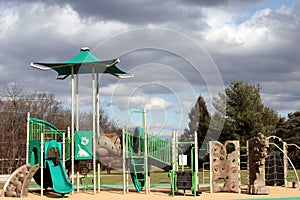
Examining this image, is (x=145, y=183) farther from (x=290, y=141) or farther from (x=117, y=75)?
(x=290, y=141)

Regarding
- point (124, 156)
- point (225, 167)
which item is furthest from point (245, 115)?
point (124, 156)

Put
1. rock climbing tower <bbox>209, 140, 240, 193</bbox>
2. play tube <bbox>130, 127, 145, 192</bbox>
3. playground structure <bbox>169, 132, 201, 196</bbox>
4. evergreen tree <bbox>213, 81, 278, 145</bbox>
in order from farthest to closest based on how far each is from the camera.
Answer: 1. evergreen tree <bbox>213, 81, 278, 145</bbox>
2. rock climbing tower <bbox>209, 140, 240, 193</bbox>
3. play tube <bbox>130, 127, 145, 192</bbox>
4. playground structure <bbox>169, 132, 201, 196</bbox>

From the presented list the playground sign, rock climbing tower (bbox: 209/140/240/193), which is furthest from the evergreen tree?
the playground sign

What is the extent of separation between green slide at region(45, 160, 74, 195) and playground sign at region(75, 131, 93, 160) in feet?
2.43

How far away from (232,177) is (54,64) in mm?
7326

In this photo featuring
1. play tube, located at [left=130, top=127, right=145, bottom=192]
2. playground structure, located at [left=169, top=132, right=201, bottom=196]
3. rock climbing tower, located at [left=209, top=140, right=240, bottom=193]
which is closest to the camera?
playground structure, located at [left=169, top=132, right=201, bottom=196]

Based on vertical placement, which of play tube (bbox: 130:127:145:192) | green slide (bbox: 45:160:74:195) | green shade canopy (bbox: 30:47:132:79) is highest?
green shade canopy (bbox: 30:47:132:79)

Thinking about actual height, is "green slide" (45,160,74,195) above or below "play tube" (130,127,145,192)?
below

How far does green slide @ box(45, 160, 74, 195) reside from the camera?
14172mm

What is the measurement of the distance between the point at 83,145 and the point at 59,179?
1393mm

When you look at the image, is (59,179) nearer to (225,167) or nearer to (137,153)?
(137,153)

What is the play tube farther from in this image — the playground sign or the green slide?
the green slide

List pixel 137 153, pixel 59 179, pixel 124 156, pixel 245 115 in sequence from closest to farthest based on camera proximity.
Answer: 1. pixel 59 179
2. pixel 124 156
3. pixel 137 153
4. pixel 245 115

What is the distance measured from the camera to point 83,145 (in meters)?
15.2
